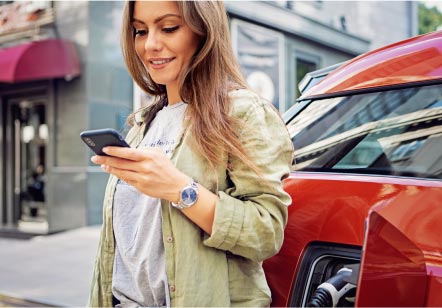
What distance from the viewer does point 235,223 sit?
52.6 inches

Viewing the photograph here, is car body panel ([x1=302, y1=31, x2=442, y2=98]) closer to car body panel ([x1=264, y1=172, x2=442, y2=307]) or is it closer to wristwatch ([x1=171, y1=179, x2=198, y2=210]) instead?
car body panel ([x1=264, y1=172, x2=442, y2=307])

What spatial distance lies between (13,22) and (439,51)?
10.2m

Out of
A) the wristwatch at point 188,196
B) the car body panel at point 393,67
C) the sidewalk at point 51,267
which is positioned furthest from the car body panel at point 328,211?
the sidewalk at point 51,267

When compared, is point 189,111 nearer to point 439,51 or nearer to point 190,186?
point 190,186

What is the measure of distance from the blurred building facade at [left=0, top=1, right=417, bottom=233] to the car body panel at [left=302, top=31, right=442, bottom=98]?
691 cm

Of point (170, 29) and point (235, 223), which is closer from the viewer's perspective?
point (235, 223)

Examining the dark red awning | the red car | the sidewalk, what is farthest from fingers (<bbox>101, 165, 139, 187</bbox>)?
the dark red awning

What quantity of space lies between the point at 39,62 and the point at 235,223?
8734mm

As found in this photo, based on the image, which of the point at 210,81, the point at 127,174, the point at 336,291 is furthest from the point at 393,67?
the point at 127,174

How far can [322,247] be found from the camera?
165 centimetres

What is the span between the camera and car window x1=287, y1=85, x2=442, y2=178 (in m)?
1.91

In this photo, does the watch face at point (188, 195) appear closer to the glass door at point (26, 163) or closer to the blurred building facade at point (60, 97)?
the blurred building facade at point (60, 97)

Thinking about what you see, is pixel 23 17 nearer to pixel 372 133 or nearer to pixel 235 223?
pixel 372 133

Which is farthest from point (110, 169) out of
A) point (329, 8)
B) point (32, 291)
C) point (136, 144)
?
point (329, 8)
